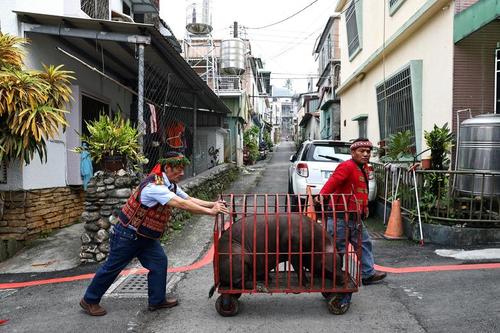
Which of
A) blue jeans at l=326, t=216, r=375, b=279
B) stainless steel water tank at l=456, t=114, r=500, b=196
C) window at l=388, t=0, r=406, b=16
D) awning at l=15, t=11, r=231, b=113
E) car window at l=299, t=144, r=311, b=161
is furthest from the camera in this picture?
window at l=388, t=0, r=406, b=16

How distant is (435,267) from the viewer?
5.21 metres

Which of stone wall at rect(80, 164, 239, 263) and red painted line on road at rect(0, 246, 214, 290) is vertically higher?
stone wall at rect(80, 164, 239, 263)

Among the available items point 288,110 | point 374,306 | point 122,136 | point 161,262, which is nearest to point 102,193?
point 122,136

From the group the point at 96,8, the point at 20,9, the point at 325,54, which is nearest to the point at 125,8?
the point at 96,8

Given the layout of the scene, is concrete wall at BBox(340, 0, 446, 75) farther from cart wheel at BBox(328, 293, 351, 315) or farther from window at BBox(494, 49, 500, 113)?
cart wheel at BBox(328, 293, 351, 315)

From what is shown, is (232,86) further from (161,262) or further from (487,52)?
(161,262)

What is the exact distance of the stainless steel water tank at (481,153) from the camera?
20.4ft

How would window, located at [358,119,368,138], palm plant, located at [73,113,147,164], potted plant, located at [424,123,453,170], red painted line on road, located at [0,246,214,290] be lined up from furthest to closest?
window, located at [358,119,368,138], potted plant, located at [424,123,453,170], palm plant, located at [73,113,147,164], red painted line on road, located at [0,246,214,290]

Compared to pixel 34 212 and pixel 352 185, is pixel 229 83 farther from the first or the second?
pixel 352 185

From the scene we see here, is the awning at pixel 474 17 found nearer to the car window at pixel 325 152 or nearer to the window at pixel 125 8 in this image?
the car window at pixel 325 152

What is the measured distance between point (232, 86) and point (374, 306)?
20.1 m

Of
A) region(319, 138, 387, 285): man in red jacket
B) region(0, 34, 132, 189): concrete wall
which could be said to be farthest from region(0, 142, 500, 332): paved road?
region(0, 34, 132, 189): concrete wall

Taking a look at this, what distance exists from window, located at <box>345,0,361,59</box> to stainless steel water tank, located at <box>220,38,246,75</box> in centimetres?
823

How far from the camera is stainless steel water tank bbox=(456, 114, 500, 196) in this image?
6.21 m
